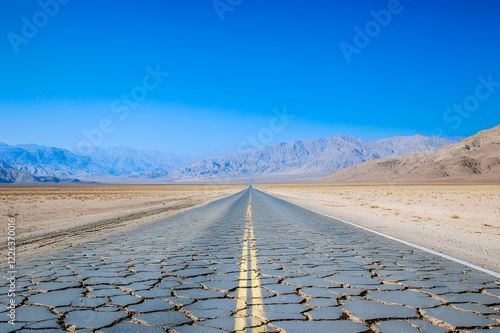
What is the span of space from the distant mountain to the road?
131292 mm

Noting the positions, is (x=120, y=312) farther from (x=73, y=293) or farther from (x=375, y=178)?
(x=375, y=178)

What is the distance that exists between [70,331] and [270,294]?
2.50m

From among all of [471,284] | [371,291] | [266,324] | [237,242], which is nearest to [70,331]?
[266,324]

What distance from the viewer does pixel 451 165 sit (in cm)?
14612

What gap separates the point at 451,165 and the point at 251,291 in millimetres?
156753

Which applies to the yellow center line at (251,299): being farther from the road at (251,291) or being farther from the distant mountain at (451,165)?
the distant mountain at (451,165)

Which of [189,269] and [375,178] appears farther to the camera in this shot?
[375,178]

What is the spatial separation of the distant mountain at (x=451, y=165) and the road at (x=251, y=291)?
131 m

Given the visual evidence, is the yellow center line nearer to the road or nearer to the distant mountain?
the road

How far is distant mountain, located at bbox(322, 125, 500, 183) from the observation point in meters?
135

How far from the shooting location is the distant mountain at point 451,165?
135 metres

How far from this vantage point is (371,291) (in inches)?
231

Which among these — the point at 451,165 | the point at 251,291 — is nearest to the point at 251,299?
the point at 251,291

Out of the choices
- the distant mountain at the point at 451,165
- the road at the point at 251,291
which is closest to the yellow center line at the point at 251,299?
the road at the point at 251,291
